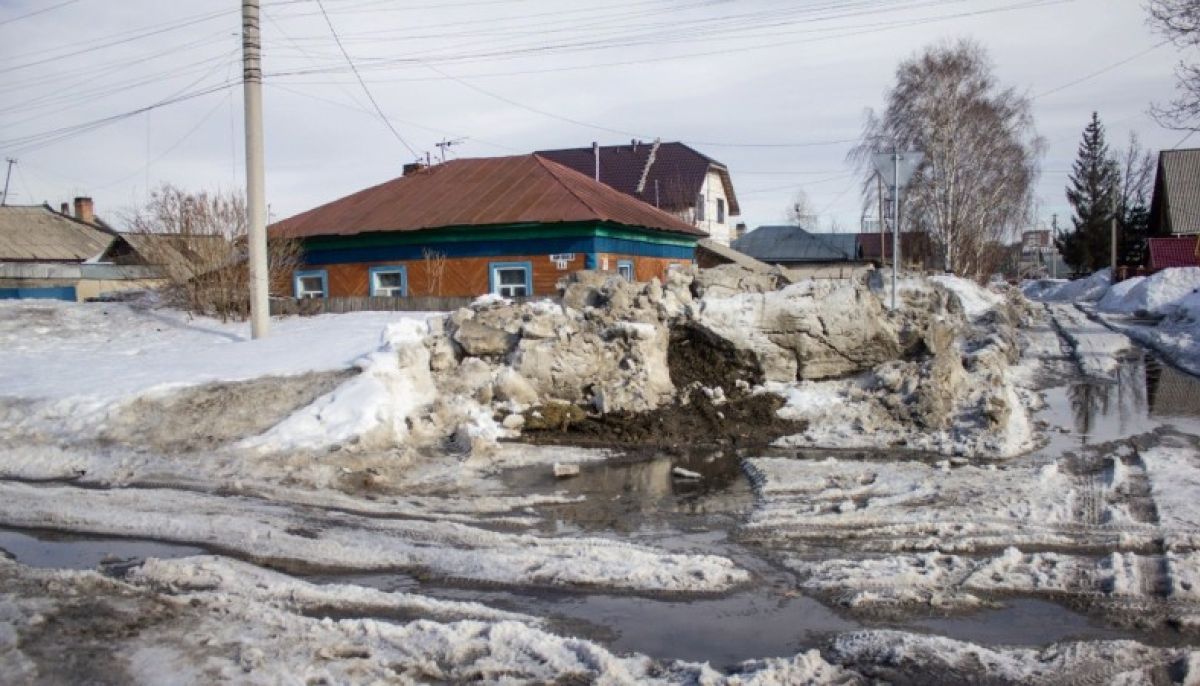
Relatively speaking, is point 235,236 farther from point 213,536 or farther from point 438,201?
point 213,536

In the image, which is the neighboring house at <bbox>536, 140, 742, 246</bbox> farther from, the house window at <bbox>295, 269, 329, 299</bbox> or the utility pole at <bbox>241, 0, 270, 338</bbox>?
the utility pole at <bbox>241, 0, 270, 338</bbox>

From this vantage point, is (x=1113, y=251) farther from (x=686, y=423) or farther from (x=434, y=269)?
(x=686, y=423)

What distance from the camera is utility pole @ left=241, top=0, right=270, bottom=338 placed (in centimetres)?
1466

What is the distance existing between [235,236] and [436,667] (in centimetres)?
1758

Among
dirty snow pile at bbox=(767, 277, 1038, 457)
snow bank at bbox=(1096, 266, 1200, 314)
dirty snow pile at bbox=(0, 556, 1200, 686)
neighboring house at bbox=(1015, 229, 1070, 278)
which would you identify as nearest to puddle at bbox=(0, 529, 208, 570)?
dirty snow pile at bbox=(0, 556, 1200, 686)

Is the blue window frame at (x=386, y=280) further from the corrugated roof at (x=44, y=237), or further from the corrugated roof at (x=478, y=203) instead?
the corrugated roof at (x=44, y=237)

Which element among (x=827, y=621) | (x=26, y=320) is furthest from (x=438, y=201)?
(x=827, y=621)

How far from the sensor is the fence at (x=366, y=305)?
19953 mm

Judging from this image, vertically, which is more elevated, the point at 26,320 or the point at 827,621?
the point at 26,320

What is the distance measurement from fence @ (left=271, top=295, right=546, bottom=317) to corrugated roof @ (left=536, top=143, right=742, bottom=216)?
2397 centimetres

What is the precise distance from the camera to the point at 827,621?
5238 mm

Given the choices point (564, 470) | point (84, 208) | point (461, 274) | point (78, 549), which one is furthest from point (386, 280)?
point (84, 208)

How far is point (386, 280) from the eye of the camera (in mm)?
23641

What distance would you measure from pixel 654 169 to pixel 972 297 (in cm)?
2199
